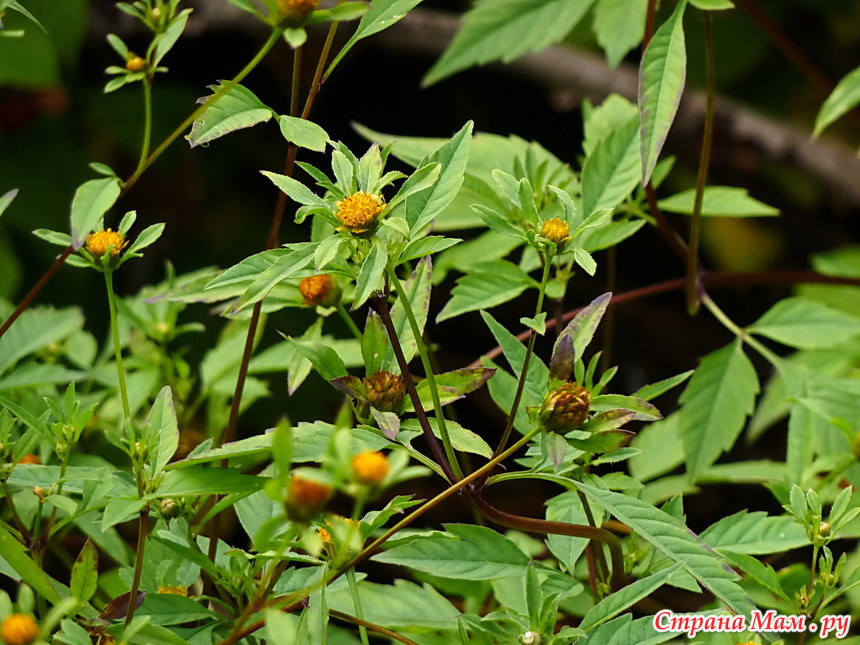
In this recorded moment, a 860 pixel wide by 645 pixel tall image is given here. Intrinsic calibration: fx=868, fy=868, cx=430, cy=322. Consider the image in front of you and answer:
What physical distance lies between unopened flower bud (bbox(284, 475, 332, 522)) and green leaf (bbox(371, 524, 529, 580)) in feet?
0.69

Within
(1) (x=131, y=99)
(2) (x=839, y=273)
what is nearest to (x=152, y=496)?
(2) (x=839, y=273)

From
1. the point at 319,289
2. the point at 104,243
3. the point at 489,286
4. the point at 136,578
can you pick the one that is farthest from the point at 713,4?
the point at 136,578

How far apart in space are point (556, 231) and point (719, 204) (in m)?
0.50

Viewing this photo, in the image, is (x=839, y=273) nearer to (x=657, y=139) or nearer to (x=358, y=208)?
(x=657, y=139)

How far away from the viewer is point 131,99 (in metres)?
1.89

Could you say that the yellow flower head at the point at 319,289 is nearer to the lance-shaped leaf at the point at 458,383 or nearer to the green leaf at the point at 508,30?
the lance-shaped leaf at the point at 458,383

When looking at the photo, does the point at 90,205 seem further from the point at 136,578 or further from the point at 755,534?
the point at 755,534

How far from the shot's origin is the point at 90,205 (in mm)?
553

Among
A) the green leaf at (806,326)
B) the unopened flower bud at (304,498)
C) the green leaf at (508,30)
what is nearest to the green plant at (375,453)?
the unopened flower bud at (304,498)

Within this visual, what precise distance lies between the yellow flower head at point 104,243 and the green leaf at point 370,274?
196mm

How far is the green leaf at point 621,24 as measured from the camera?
40.4 inches

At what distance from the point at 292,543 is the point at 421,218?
0.69 ft

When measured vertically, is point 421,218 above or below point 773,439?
above

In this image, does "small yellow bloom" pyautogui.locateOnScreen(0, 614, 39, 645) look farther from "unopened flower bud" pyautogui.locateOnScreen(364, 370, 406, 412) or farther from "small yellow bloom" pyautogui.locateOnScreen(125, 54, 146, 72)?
"small yellow bloom" pyautogui.locateOnScreen(125, 54, 146, 72)
